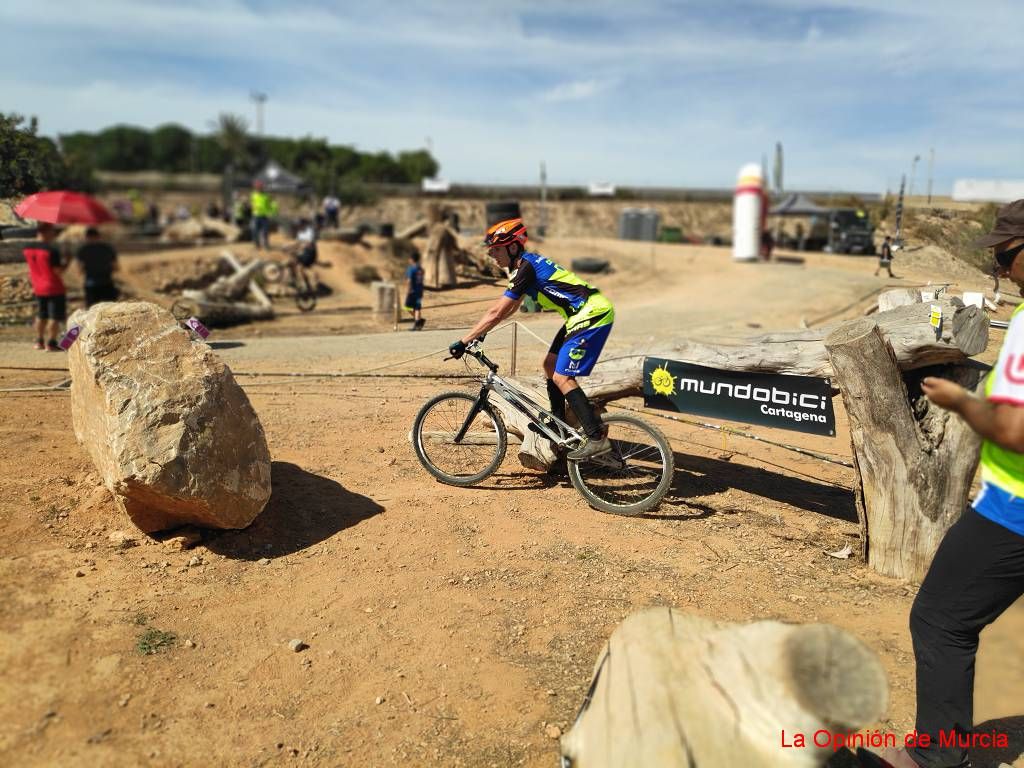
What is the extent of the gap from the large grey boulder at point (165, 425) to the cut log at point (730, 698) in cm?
298

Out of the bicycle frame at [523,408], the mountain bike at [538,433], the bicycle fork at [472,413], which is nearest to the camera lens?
the mountain bike at [538,433]

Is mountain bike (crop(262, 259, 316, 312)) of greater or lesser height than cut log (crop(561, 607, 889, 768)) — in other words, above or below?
above

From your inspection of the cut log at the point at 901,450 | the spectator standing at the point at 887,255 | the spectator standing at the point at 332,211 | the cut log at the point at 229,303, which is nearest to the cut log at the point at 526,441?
the cut log at the point at 901,450

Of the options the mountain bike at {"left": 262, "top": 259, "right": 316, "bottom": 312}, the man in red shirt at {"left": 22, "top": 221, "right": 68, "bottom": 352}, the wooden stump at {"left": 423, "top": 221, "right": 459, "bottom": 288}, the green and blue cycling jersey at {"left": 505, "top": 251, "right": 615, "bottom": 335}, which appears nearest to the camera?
the green and blue cycling jersey at {"left": 505, "top": 251, "right": 615, "bottom": 335}

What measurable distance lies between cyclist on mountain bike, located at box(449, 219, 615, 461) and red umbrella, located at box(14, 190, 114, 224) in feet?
23.8

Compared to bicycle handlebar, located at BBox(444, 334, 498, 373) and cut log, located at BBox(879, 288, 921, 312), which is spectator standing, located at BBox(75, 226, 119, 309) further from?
cut log, located at BBox(879, 288, 921, 312)

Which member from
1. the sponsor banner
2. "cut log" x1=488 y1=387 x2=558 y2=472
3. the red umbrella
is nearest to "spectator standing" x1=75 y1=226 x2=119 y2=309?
the red umbrella

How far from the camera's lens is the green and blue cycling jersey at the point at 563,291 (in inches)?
224

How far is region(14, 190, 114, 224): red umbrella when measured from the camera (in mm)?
9961

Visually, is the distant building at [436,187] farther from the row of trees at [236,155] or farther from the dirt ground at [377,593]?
the dirt ground at [377,593]

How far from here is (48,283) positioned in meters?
10.7

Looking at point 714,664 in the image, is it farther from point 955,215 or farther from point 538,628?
point 955,215

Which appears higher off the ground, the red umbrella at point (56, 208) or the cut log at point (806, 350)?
the red umbrella at point (56, 208)

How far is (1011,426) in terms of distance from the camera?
8.51 ft
